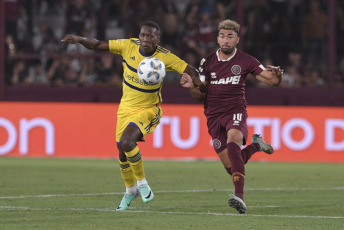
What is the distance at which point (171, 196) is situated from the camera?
1139 cm

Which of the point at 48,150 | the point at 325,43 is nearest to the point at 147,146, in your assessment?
the point at 48,150

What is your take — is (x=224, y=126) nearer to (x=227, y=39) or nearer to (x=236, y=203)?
(x=227, y=39)

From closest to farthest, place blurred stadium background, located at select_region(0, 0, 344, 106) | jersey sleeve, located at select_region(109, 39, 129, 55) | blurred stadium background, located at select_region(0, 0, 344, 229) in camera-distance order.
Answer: jersey sleeve, located at select_region(109, 39, 129, 55) → blurred stadium background, located at select_region(0, 0, 344, 229) → blurred stadium background, located at select_region(0, 0, 344, 106)

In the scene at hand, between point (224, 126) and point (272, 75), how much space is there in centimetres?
80

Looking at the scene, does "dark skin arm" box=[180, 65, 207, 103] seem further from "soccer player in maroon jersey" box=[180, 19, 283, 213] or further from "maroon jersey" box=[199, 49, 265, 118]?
"maroon jersey" box=[199, 49, 265, 118]

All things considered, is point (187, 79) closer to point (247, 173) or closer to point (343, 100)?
point (247, 173)

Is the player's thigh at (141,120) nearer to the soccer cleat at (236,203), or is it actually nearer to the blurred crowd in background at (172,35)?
the soccer cleat at (236,203)

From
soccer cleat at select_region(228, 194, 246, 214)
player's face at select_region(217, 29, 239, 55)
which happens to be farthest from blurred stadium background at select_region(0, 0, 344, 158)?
soccer cleat at select_region(228, 194, 246, 214)

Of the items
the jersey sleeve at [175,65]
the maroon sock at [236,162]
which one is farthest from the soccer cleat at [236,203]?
the jersey sleeve at [175,65]

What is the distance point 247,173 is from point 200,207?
511cm

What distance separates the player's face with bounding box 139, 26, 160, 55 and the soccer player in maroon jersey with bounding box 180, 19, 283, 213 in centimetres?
51

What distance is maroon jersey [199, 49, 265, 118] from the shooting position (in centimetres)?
1006

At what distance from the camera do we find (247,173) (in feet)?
49.7

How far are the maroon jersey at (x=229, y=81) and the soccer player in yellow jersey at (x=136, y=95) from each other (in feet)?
0.60
